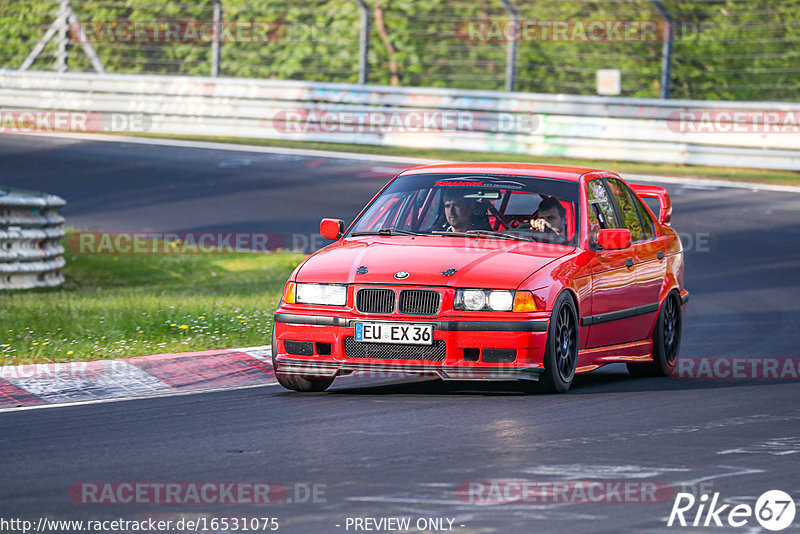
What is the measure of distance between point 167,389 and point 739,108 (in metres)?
15.5

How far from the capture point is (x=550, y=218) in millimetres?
9219

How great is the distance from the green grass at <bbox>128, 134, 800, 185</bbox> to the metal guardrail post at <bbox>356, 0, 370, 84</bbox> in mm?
1371

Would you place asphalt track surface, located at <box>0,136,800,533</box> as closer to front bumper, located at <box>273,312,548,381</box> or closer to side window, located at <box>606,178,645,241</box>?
front bumper, located at <box>273,312,548,381</box>

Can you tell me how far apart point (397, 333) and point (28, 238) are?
24.1ft

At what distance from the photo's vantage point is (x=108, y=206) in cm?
1947

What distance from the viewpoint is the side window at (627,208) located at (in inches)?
395
